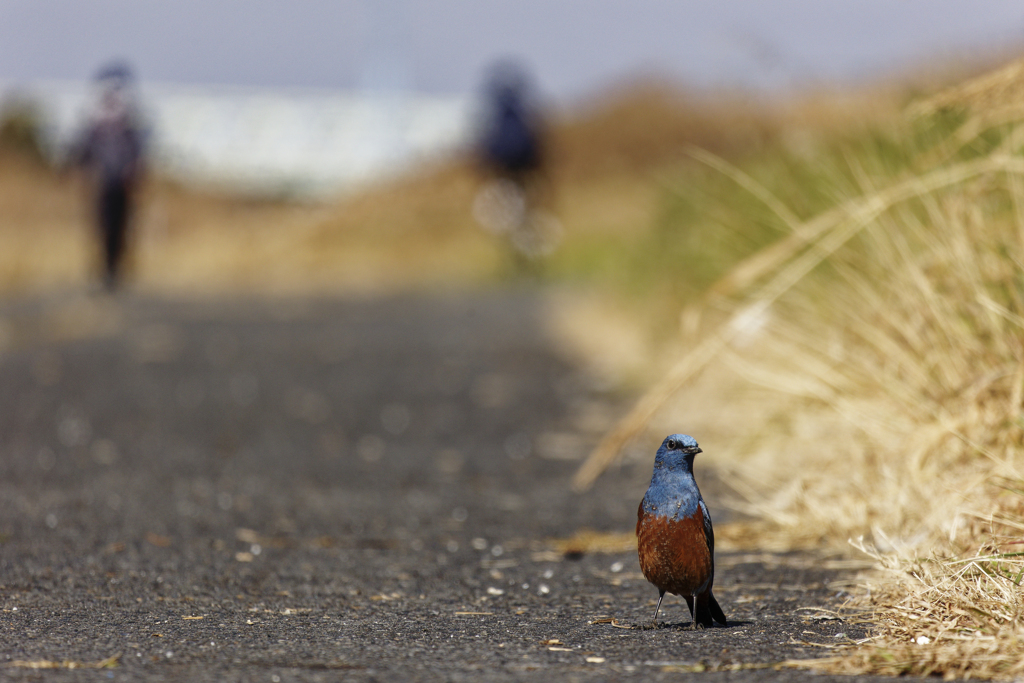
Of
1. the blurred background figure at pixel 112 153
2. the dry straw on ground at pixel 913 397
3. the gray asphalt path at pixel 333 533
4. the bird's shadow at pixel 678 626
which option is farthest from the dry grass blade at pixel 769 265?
the blurred background figure at pixel 112 153

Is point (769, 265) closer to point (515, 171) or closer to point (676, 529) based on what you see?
point (676, 529)

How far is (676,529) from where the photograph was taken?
2404mm

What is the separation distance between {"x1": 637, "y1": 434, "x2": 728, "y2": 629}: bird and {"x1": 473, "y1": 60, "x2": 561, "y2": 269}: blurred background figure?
1413 centimetres

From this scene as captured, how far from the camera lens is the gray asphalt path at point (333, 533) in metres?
2.42

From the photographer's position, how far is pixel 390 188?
76.8ft

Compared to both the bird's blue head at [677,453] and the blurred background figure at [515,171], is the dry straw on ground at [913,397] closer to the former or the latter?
the bird's blue head at [677,453]

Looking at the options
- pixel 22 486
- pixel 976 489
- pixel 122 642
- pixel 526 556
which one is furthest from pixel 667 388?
pixel 22 486

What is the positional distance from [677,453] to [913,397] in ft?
4.97

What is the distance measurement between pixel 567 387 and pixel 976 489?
4371 mm

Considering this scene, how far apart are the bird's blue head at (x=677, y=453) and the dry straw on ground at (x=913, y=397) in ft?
1.65

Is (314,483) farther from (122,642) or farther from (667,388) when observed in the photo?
(122,642)

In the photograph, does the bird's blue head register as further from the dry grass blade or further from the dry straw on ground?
the dry grass blade

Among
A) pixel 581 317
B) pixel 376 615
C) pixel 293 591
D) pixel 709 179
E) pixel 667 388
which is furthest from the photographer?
pixel 581 317

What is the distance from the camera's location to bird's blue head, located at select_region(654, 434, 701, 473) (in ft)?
8.02
